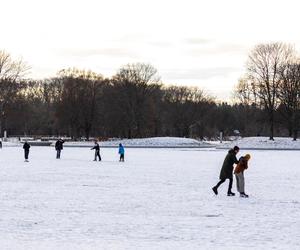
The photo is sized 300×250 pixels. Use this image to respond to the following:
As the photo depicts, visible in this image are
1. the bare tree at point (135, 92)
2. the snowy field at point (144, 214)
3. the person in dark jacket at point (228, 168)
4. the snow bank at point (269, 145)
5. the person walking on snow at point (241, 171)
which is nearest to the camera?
the snowy field at point (144, 214)

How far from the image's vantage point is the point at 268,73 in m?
73.4

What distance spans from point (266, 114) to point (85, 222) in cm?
6923

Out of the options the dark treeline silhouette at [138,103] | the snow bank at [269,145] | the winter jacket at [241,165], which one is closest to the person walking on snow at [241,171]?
the winter jacket at [241,165]

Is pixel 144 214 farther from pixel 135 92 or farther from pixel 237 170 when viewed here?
pixel 135 92

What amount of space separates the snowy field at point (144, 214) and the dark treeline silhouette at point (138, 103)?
52529mm

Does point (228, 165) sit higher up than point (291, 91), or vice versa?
point (291, 91)

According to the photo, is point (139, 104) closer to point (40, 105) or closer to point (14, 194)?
point (40, 105)

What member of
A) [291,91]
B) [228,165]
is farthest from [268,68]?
[228,165]

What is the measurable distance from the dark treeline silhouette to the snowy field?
172 feet

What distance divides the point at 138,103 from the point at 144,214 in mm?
71336

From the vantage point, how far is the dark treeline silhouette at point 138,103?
7406 cm

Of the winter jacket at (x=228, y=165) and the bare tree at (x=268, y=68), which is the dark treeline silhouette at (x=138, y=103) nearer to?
the bare tree at (x=268, y=68)

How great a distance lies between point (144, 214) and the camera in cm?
1369

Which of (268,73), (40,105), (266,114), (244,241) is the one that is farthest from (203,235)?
(40,105)
